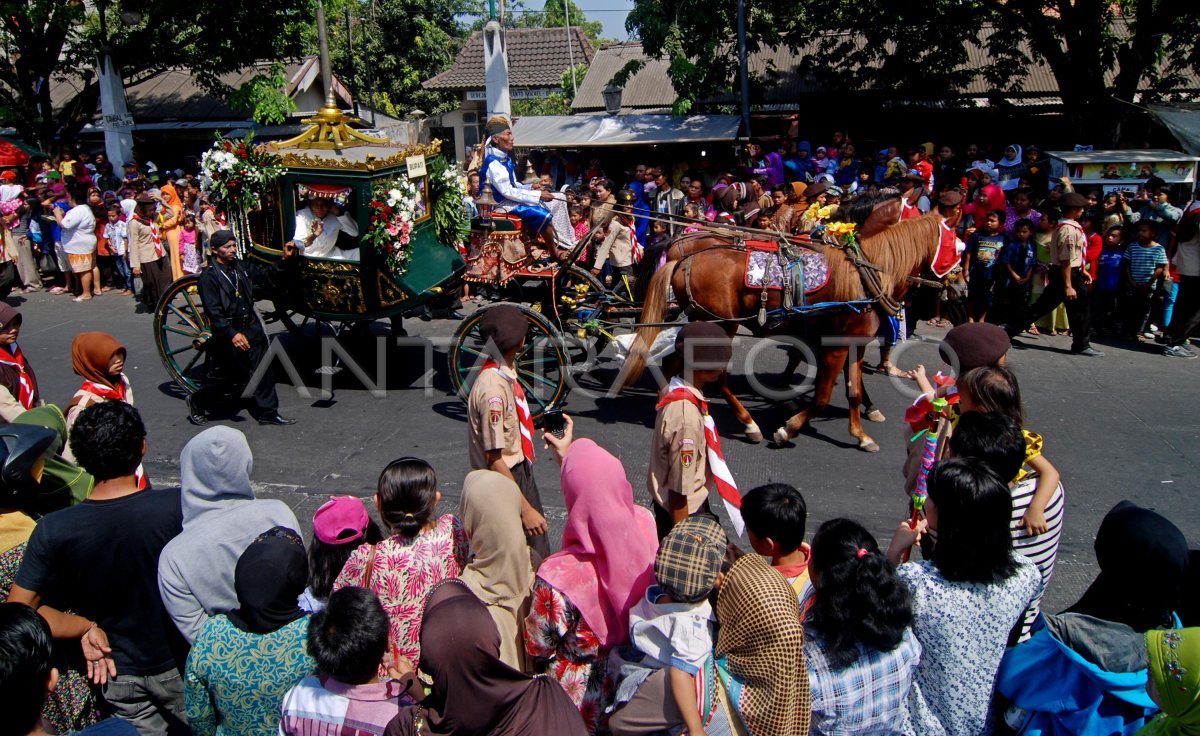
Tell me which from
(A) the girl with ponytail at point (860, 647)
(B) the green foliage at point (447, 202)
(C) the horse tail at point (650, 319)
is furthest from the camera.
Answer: (B) the green foliage at point (447, 202)

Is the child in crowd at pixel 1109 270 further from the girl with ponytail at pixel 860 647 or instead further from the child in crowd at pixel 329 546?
the child in crowd at pixel 329 546

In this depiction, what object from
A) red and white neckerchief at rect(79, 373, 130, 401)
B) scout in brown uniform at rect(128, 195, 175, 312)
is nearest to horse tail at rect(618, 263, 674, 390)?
red and white neckerchief at rect(79, 373, 130, 401)

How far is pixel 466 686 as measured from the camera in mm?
2490

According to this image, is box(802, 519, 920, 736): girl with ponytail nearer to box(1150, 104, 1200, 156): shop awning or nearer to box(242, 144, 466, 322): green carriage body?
box(242, 144, 466, 322): green carriage body

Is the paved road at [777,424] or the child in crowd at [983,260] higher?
the child in crowd at [983,260]

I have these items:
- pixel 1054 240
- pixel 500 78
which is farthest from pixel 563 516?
pixel 500 78

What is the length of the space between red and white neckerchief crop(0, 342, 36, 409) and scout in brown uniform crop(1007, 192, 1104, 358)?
925 centimetres

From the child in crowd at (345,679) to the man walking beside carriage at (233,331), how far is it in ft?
16.5

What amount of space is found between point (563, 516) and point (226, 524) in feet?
9.80

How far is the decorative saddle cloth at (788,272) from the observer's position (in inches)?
279

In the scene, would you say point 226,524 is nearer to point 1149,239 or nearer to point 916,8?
point 1149,239

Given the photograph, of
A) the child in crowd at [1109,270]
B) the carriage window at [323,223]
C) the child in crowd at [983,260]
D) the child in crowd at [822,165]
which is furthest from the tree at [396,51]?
the child in crowd at [1109,270]

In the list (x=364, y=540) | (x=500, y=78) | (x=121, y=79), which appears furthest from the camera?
(x=121, y=79)

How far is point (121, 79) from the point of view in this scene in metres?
16.6
